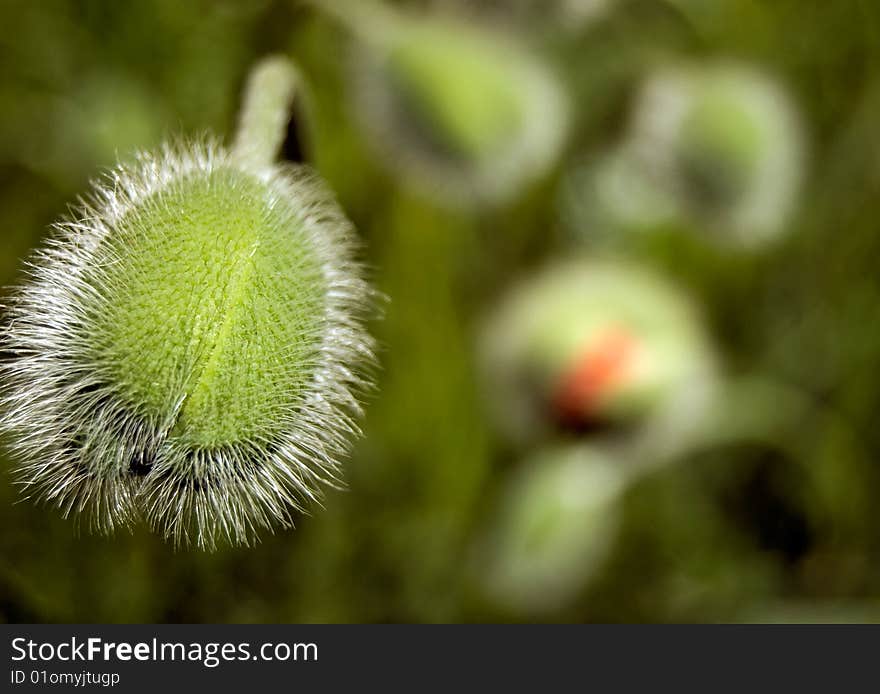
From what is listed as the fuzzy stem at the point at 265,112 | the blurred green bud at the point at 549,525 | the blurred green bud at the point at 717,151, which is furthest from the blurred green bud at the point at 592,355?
the fuzzy stem at the point at 265,112

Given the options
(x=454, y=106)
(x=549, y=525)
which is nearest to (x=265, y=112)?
(x=454, y=106)

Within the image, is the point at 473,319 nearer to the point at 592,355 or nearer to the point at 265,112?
the point at 592,355

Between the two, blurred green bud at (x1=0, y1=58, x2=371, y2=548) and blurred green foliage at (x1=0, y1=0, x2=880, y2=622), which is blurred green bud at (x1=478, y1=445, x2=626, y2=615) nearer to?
blurred green foliage at (x1=0, y1=0, x2=880, y2=622)

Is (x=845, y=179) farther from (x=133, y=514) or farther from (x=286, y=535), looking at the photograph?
(x=133, y=514)

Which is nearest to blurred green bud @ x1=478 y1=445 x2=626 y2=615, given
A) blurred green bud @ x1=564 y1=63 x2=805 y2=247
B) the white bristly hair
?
blurred green bud @ x1=564 y1=63 x2=805 y2=247

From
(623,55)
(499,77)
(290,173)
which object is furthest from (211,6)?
(290,173)

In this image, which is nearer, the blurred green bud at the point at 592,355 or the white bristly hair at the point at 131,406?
the white bristly hair at the point at 131,406

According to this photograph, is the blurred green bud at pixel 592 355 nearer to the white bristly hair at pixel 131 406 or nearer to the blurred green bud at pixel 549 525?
the blurred green bud at pixel 549 525
